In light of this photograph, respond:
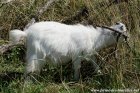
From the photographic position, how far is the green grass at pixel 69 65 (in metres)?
5.45

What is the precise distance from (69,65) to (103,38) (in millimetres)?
661

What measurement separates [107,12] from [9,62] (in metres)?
1.74

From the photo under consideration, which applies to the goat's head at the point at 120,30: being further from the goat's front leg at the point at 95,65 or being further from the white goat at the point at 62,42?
the goat's front leg at the point at 95,65

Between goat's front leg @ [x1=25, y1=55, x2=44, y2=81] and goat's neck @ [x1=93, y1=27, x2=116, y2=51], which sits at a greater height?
goat's neck @ [x1=93, y1=27, x2=116, y2=51]

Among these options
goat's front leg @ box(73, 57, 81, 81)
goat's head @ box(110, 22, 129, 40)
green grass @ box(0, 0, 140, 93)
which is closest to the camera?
green grass @ box(0, 0, 140, 93)

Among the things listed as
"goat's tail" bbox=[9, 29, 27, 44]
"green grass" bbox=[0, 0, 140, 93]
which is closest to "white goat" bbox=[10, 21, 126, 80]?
"goat's tail" bbox=[9, 29, 27, 44]

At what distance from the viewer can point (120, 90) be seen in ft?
16.8

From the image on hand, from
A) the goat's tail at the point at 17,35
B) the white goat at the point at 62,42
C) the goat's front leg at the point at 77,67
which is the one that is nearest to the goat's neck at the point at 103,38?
the white goat at the point at 62,42

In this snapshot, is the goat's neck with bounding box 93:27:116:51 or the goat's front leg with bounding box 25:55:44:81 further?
the goat's neck with bounding box 93:27:116:51

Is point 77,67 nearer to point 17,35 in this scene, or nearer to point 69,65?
point 69,65

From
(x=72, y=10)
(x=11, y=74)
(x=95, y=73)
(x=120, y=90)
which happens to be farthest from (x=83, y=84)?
(x=72, y=10)

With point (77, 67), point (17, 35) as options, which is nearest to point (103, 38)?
point (77, 67)

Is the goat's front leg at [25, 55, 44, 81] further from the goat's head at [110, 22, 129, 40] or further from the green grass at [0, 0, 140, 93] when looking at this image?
the goat's head at [110, 22, 129, 40]

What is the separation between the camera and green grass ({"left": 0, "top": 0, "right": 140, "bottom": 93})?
5.45 metres
